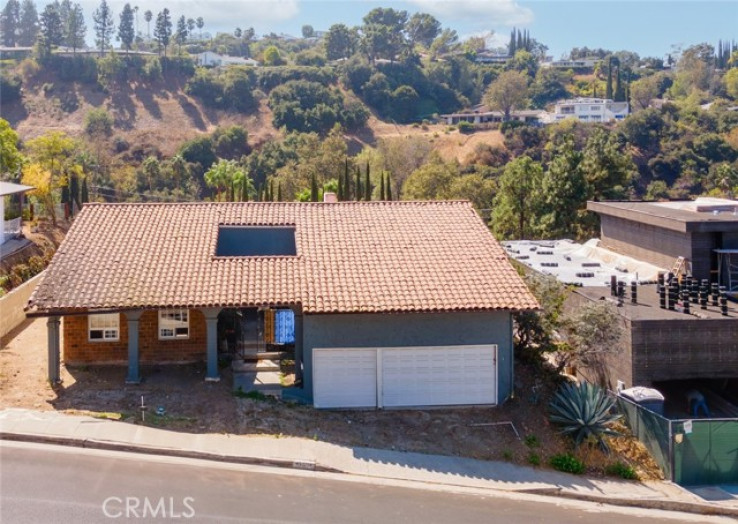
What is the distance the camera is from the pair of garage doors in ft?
60.5

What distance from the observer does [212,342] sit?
18766 millimetres

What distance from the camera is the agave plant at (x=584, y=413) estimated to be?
17422 millimetres

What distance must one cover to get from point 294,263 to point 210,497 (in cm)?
777

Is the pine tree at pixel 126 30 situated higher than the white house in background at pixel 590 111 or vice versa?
the pine tree at pixel 126 30

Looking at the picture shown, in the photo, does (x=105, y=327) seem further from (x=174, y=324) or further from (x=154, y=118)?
(x=154, y=118)

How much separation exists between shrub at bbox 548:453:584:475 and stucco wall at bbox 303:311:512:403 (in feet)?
7.89

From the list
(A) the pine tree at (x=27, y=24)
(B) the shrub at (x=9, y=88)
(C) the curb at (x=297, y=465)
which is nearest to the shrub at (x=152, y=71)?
(B) the shrub at (x=9, y=88)

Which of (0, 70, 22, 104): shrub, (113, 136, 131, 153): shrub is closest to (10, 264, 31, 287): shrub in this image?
(113, 136, 131, 153): shrub

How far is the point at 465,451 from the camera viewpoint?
55.1ft

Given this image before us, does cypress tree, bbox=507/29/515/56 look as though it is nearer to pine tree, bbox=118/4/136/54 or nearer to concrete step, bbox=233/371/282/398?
pine tree, bbox=118/4/136/54

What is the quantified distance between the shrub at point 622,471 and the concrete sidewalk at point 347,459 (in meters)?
0.20

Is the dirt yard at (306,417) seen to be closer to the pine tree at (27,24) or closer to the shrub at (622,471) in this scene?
the shrub at (622,471)

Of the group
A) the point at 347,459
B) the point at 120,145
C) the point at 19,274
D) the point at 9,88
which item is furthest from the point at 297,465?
the point at 9,88

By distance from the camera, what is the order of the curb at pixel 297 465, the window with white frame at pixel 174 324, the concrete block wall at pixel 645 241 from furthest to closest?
1. the concrete block wall at pixel 645 241
2. the window with white frame at pixel 174 324
3. the curb at pixel 297 465
